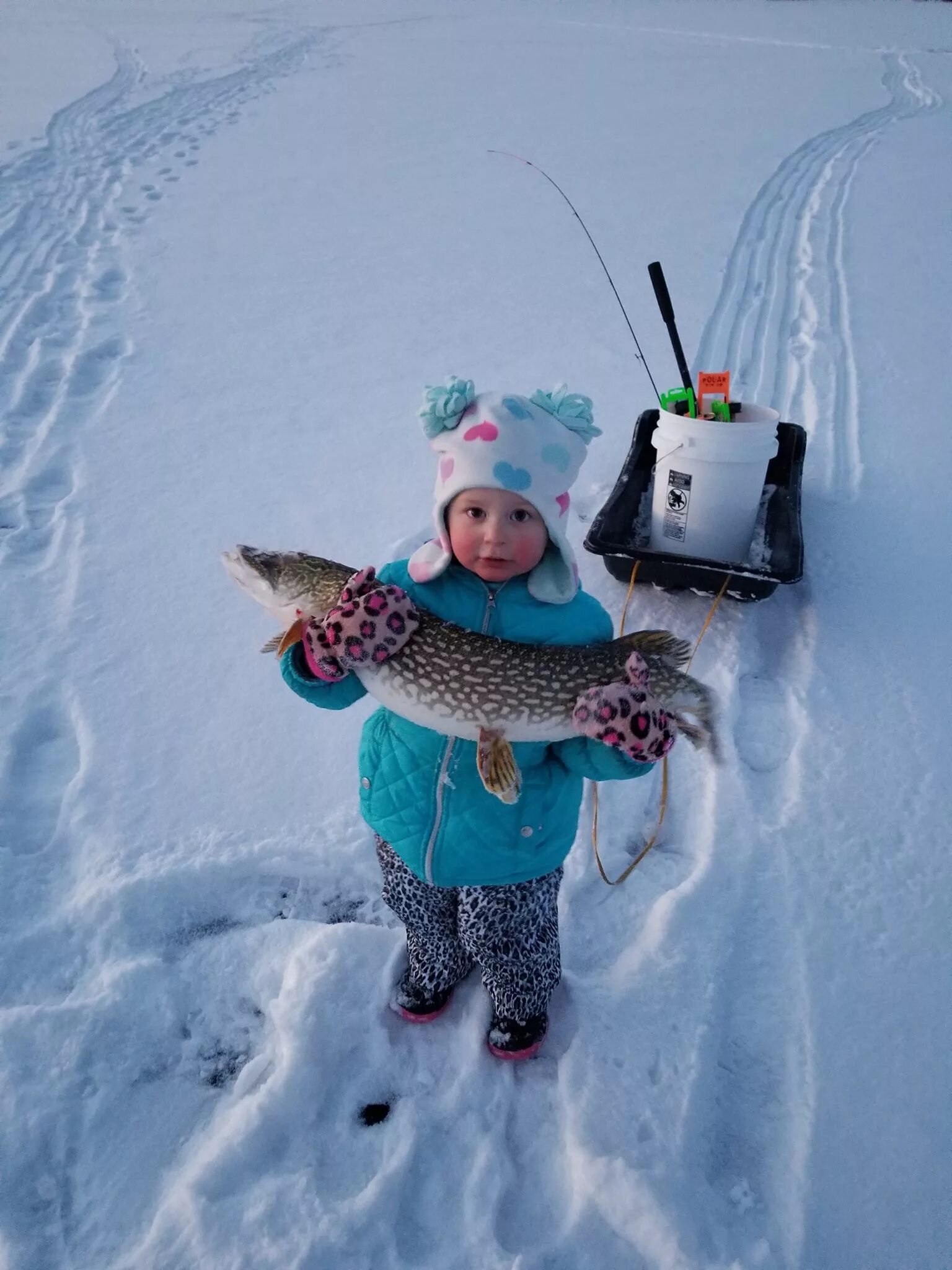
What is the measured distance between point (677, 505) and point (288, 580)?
1806 mm

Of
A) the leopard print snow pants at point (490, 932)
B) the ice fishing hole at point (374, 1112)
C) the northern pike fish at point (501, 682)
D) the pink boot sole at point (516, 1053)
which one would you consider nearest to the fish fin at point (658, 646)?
the northern pike fish at point (501, 682)

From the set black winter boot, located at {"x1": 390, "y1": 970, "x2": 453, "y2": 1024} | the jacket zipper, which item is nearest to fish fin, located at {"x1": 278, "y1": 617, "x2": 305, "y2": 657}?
the jacket zipper

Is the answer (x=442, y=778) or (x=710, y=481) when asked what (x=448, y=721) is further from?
(x=710, y=481)

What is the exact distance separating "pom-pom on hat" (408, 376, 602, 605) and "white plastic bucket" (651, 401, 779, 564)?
4.12 ft

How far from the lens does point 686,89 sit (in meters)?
11.4

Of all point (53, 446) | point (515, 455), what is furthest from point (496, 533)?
point (53, 446)

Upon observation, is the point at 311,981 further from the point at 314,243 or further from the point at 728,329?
the point at 314,243

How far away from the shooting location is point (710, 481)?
278 centimetres

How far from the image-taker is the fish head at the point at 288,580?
1515 mm

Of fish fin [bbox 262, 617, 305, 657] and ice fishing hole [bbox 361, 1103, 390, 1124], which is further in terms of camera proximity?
ice fishing hole [bbox 361, 1103, 390, 1124]

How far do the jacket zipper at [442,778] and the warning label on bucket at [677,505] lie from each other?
1524 mm

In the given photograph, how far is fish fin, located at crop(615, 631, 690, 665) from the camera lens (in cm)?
149

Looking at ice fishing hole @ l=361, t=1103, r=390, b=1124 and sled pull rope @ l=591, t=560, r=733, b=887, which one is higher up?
sled pull rope @ l=591, t=560, r=733, b=887

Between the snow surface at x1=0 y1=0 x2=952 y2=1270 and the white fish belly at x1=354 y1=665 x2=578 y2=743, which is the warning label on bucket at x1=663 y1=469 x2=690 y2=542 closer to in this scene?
the snow surface at x1=0 y1=0 x2=952 y2=1270
